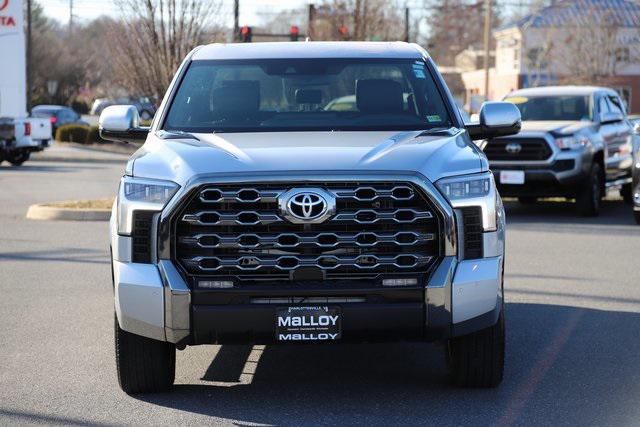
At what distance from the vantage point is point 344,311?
19.9ft

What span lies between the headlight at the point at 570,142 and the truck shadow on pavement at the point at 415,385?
887cm

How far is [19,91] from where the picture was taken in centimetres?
3153

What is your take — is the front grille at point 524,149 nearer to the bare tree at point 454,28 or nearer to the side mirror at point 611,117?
the side mirror at point 611,117

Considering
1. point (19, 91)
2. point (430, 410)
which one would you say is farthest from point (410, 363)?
point (19, 91)

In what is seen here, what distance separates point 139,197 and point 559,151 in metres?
11.8

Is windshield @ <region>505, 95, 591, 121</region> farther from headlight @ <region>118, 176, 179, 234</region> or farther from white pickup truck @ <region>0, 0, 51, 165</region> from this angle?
white pickup truck @ <region>0, 0, 51, 165</region>

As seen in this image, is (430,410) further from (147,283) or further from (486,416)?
(147,283)

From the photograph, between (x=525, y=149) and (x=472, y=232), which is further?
(x=525, y=149)

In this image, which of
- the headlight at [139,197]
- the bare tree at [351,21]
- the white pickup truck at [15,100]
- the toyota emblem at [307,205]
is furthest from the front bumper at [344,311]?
the white pickup truck at [15,100]

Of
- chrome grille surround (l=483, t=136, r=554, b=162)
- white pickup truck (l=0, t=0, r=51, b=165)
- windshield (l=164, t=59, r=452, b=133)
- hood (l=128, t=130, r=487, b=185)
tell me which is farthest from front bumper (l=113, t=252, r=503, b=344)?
white pickup truck (l=0, t=0, r=51, b=165)

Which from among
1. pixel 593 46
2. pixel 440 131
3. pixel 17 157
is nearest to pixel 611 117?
pixel 440 131

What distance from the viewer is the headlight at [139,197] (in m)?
6.16

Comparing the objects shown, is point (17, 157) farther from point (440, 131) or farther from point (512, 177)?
point (440, 131)

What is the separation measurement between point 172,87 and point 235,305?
216 centimetres
